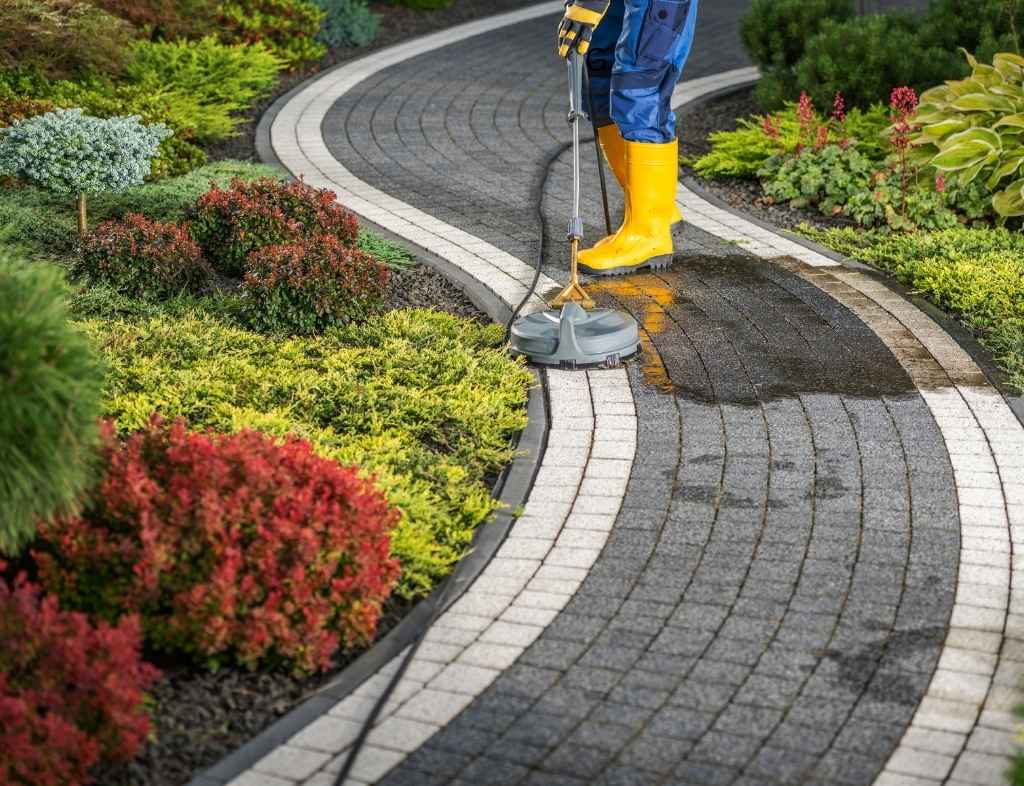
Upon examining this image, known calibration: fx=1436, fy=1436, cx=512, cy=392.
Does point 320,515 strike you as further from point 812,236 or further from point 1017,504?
point 812,236

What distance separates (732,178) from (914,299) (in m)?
2.80

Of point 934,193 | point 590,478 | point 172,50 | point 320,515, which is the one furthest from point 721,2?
point 320,515

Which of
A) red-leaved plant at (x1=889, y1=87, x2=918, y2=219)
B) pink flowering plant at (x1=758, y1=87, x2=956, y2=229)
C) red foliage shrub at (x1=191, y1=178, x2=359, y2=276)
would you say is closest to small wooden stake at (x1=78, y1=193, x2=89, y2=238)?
red foliage shrub at (x1=191, y1=178, x2=359, y2=276)

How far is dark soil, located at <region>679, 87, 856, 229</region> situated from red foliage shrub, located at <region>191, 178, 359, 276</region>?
312cm

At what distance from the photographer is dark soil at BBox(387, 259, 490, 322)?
7773 mm

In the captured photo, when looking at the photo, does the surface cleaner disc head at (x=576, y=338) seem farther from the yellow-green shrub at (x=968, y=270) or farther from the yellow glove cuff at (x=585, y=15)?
the yellow-green shrub at (x=968, y=270)

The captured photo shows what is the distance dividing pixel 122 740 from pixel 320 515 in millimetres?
985

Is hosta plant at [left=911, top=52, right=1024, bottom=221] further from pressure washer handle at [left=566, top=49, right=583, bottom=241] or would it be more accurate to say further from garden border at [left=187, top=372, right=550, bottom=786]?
garden border at [left=187, top=372, right=550, bottom=786]

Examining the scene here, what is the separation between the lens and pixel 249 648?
445cm

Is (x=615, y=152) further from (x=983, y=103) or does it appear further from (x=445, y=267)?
(x=983, y=103)

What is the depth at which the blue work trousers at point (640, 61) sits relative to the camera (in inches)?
299

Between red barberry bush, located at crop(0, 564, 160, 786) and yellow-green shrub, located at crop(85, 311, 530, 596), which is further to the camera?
yellow-green shrub, located at crop(85, 311, 530, 596)

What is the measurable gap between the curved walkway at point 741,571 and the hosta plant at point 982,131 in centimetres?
127

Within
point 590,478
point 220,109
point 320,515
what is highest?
point 220,109
